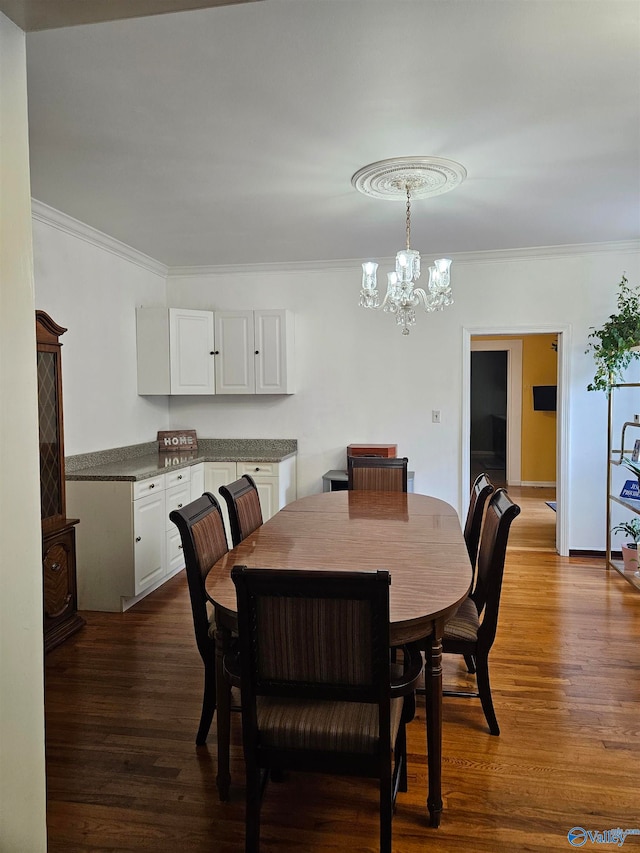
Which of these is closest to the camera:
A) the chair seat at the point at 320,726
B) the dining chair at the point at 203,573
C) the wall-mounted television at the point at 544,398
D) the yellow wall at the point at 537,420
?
the chair seat at the point at 320,726

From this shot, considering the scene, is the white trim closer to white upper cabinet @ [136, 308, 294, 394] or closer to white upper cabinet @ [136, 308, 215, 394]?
white upper cabinet @ [136, 308, 294, 394]

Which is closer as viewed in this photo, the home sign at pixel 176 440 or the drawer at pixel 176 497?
the drawer at pixel 176 497

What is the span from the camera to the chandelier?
2.82 metres

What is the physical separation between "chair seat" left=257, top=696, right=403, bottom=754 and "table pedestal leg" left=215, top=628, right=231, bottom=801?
356 millimetres

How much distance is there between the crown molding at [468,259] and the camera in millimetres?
4566

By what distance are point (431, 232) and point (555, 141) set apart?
1544 millimetres

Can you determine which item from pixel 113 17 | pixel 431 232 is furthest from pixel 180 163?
pixel 431 232

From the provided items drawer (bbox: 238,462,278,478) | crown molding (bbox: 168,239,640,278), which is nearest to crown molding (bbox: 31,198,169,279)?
crown molding (bbox: 168,239,640,278)

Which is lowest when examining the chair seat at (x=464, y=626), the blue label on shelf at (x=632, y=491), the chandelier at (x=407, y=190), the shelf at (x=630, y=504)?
the chair seat at (x=464, y=626)

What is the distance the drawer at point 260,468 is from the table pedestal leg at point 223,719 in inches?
106

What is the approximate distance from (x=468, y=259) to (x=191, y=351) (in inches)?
95.9

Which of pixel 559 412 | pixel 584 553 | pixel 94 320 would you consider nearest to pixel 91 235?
pixel 94 320

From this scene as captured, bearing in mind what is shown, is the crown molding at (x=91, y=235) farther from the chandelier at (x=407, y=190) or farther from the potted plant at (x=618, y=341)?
the potted plant at (x=618, y=341)

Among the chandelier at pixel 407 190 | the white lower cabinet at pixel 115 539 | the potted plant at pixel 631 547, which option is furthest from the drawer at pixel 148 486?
the potted plant at pixel 631 547
